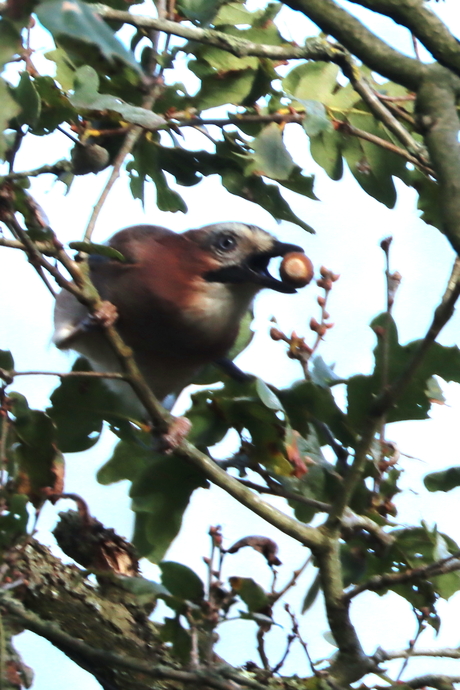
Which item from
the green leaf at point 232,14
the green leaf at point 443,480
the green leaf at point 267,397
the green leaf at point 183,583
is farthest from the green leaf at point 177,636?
the green leaf at point 232,14

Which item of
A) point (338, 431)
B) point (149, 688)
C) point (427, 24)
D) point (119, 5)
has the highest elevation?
point (119, 5)

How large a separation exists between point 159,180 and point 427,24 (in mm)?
758

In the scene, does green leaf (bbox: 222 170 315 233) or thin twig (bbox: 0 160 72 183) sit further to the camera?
green leaf (bbox: 222 170 315 233)

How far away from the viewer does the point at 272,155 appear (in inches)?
59.3

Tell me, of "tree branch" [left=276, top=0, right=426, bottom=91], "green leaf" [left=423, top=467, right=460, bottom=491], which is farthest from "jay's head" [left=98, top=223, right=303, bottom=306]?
"tree branch" [left=276, top=0, right=426, bottom=91]

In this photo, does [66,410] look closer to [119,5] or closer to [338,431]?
[338,431]

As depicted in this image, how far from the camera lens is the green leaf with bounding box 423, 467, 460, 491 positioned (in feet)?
5.09

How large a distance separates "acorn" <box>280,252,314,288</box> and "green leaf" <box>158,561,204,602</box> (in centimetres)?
79

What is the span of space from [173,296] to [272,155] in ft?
2.39

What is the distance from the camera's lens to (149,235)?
232 centimetres

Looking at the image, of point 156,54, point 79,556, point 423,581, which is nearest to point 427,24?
point 156,54

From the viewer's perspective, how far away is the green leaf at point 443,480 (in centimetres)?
155

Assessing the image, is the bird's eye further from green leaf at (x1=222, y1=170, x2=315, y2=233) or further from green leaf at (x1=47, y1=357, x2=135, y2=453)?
green leaf at (x1=47, y1=357, x2=135, y2=453)

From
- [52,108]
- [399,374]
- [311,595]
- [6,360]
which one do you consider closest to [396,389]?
[399,374]
